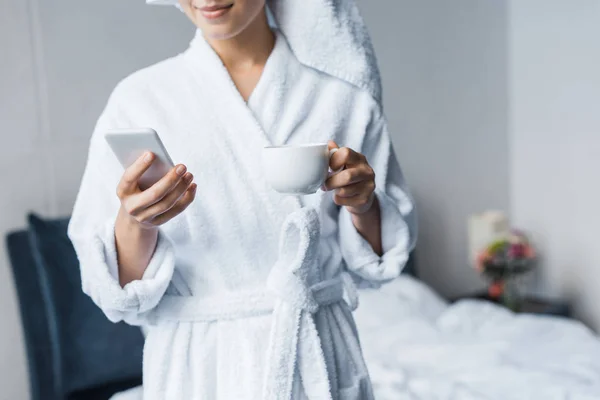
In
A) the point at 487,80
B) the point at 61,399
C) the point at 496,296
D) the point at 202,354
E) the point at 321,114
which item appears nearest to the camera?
the point at 202,354

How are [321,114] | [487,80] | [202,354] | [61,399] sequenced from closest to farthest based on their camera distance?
[202,354] < [321,114] < [61,399] < [487,80]

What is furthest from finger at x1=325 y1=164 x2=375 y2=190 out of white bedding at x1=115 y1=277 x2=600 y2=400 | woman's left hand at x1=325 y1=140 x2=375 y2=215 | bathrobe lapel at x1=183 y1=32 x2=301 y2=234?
white bedding at x1=115 y1=277 x2=600 y2=400

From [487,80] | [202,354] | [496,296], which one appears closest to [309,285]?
[202,354]

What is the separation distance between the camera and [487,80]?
3889 millimetres

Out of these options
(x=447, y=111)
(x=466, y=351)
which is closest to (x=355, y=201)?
(x=466, y=351)

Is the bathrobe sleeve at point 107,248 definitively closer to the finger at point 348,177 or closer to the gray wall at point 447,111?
the finger at point 348,177

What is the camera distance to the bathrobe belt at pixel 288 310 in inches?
43.3

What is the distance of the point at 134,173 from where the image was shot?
96cm

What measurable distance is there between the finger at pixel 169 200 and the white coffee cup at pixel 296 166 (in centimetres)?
10

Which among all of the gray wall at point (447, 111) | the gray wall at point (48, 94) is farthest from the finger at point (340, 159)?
the gray wall at point (447, 111)

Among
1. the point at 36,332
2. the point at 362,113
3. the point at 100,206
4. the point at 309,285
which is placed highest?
the point at 362,113

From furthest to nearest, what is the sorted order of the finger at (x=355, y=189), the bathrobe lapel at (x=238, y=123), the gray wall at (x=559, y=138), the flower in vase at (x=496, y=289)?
the flower in vase at (x=496, y=289) → the gray wall at (x=559, y=138) → the bathrobe lapel at (x=238, y=123) → the finger at (x=355, y=189)

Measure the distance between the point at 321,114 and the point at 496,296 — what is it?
2.59 metres

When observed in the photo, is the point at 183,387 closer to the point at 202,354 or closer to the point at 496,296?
the point at 202,354
